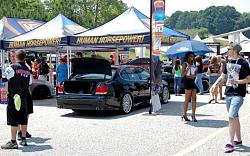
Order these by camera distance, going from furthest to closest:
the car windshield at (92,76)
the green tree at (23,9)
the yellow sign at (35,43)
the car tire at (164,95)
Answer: the green tree at (23,9) < the yellow sign at (35,43) < the car tire at (164,95) < the car windshield at (92,76)

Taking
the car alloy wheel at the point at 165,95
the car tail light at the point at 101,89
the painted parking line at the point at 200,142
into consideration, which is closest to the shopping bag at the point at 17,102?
the painted parking line at the point at 200,142

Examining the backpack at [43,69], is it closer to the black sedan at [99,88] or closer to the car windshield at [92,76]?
the black sedan at [99,88]

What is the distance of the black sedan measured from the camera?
36.2ft

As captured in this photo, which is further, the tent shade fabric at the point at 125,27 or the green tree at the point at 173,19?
the green tree at the point at 173,19

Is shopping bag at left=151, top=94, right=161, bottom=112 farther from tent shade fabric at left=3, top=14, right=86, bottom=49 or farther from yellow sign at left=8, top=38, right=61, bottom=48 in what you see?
yellow sign at left=8, top=38, right=61, bottom=48

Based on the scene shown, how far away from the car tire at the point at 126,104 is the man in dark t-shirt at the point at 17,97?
429 centimetres

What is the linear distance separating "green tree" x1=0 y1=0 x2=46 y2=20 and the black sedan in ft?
A: 165

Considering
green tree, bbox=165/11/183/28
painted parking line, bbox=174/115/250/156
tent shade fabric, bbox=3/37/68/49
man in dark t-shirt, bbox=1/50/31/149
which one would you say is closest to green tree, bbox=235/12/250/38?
green tree, bbox=165/11/183/28

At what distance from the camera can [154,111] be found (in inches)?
462

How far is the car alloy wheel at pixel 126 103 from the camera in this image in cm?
1161

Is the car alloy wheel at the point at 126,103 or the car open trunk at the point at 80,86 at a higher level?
the car open trunk at the point at 80,86

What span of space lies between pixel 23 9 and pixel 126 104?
59.0m

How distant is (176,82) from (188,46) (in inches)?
69.7

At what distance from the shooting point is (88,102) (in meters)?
11.0
